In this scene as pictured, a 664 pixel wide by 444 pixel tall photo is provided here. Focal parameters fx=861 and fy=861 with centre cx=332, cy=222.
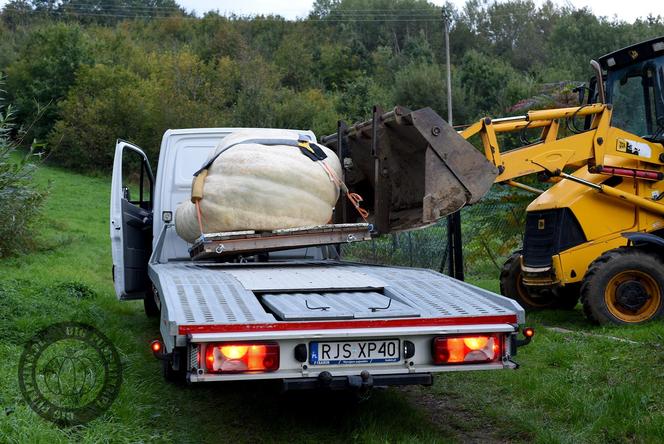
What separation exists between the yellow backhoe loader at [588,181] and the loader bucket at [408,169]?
0.04 feet

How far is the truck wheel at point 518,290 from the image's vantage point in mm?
10328

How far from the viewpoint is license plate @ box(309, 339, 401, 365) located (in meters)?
4.75

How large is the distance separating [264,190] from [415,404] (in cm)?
192

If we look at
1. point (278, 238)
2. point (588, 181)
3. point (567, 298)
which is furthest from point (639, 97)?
point (278, 238)

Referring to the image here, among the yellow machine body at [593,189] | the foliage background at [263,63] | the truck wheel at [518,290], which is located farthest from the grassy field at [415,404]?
the foliage background at [263,63]

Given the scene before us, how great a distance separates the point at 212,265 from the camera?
6.62 meters

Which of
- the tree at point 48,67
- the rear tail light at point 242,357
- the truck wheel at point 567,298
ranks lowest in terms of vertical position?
the truck wheel at point 567,298

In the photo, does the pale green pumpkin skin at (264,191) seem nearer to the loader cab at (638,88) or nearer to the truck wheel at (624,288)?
the truck wheel at (624,288)

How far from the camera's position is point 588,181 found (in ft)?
30.4

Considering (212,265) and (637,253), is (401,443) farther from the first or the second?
(637,253)

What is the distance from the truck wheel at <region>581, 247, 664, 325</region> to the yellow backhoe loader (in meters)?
0.01

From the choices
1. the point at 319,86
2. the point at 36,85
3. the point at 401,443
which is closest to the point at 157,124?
the point at 36,85

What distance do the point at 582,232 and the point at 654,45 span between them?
2158mm

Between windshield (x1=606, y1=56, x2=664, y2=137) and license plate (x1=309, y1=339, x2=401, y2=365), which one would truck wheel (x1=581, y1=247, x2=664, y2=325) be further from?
license plate (x1=309, y1=339, x2=401, y2=365)
